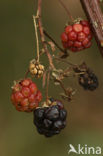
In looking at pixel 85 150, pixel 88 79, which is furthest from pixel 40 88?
pixel 88 79

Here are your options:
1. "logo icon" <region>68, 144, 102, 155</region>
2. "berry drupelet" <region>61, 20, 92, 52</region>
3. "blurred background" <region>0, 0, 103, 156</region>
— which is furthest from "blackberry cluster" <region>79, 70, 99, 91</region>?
"blurred background" <region>0, 0, 103, 156</region>

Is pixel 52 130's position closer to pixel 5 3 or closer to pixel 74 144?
pixel 74 144

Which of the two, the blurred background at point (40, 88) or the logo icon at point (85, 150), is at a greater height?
the blurred background at point (40, 88)

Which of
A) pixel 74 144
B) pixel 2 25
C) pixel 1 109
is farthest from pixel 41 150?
pixel 2 25

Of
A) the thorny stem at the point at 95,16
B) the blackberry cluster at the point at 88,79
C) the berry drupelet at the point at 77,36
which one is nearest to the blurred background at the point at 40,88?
the blackberry cluster at the point at 88,79

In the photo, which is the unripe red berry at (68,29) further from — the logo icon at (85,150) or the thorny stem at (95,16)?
the logo icon at (85,150)

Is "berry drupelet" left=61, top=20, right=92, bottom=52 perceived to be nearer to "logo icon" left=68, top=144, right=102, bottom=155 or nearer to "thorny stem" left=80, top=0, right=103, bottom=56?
"thorny stem" left=80, top=0, right=103, bottom=56
